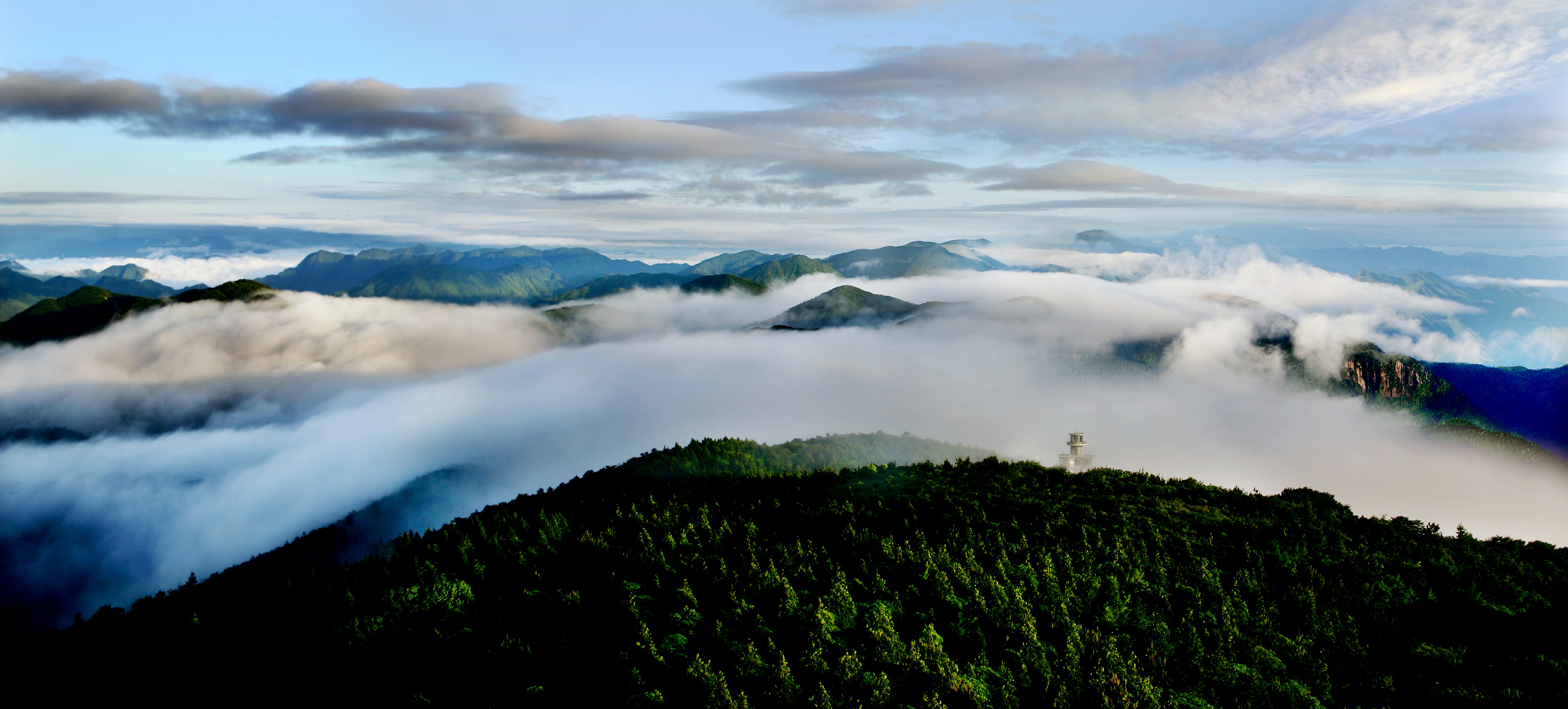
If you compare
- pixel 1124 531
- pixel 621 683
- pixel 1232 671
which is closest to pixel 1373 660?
pixel 1232 671

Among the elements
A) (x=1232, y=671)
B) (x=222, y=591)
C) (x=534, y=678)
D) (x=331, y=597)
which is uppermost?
(x=1232, y=671)

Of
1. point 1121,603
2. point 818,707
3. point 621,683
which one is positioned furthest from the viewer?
point 1121,603

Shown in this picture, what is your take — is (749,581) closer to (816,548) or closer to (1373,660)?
(816,548)

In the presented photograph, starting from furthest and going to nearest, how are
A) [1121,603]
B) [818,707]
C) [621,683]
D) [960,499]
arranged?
[960,499], [1121,603], [621,683], [818,707]

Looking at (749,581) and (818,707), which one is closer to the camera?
(818,707)

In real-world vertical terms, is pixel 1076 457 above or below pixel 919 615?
below

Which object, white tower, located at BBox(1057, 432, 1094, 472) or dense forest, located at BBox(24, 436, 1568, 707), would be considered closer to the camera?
dense forest, located at BBox(24, 436, 1568, 707)
